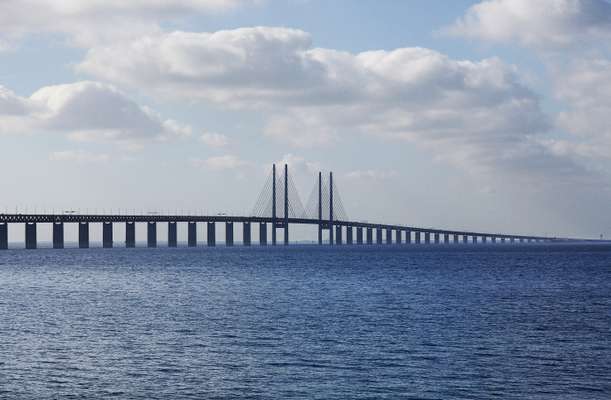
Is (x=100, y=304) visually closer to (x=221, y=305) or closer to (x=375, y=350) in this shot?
(x=221, y=305)

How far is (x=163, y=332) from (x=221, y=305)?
623 inches

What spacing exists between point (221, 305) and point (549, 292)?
93.6ft

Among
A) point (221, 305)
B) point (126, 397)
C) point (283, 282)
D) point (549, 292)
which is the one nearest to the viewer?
point (126, 397)

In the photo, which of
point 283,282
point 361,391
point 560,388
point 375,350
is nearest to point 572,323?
point 375,350

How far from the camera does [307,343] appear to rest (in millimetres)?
39906

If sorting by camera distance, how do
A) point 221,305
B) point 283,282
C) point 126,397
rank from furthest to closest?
point 283,282 → point 221,305 → point 126,397

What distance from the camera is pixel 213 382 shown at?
102ft

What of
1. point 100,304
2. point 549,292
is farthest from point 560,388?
point 549,292

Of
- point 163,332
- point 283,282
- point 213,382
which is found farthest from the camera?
point 283,282

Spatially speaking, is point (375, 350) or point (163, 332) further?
point (163, 332)

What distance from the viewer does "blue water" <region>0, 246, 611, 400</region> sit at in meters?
30.2

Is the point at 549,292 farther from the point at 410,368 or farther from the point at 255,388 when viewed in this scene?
the point at 255,388

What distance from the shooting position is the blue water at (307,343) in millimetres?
30188

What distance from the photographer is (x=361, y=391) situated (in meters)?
29.5
